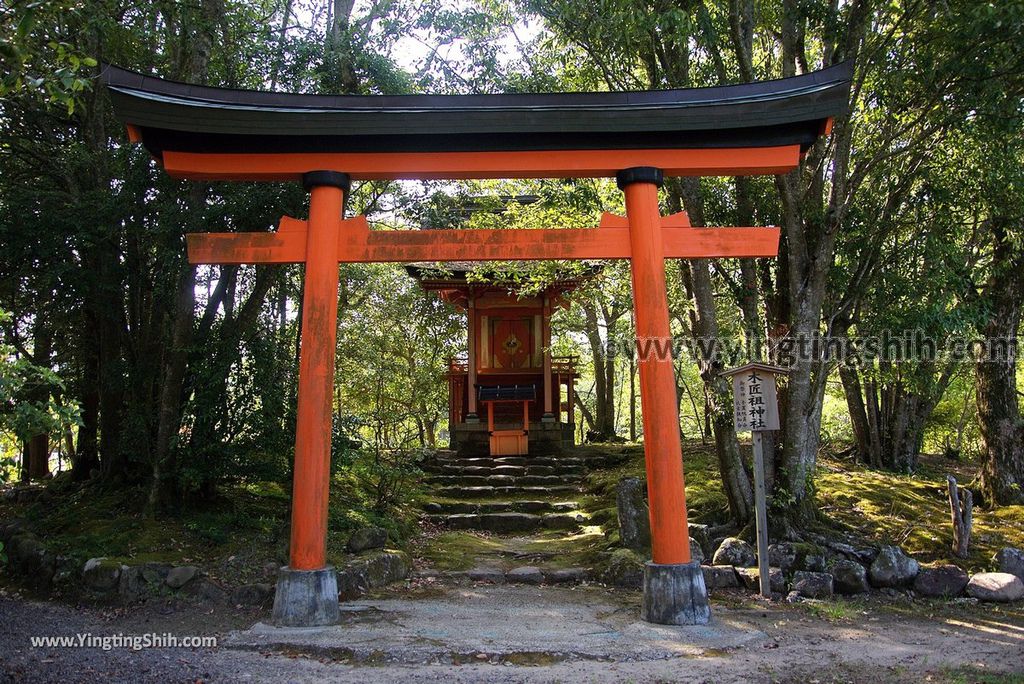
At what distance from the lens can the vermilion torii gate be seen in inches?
255

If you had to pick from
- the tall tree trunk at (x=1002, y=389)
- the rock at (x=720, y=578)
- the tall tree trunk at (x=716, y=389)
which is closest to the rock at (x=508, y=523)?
the tall tree trunk at (x=716, y=389)

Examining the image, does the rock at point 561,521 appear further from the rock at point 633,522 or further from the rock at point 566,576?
the rock at point 566,576

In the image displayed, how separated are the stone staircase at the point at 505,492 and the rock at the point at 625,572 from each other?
303 cm

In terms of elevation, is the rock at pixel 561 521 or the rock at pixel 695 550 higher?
the rock at pixel 561 521

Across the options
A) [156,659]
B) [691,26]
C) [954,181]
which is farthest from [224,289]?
[954,181]

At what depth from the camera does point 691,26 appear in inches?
321

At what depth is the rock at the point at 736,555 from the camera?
8.31 metres

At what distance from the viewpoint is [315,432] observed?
6461 mm

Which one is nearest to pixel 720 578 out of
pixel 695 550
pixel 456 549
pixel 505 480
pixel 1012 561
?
pixel 695 550

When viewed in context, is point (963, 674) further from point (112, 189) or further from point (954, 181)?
point (112, 189)

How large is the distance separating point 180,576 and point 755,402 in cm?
623

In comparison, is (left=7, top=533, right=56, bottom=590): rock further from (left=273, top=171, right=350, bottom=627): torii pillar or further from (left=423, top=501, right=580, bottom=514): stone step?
(left=423, top=501, right=580, bottom=514): stone step

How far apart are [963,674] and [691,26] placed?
681 centimetres

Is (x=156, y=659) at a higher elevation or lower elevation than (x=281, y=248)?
lower
